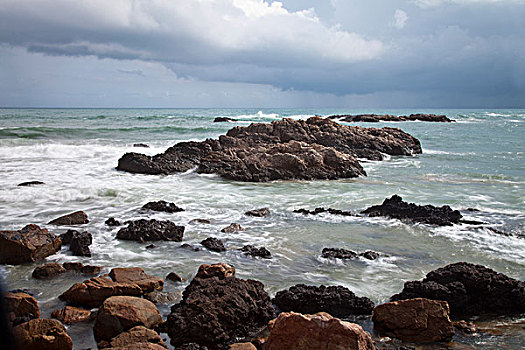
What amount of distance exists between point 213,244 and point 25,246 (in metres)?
2.92

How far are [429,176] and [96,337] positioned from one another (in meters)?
15.0

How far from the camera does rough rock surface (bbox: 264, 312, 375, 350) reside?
3.58 m

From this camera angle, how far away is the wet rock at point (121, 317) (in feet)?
14.3

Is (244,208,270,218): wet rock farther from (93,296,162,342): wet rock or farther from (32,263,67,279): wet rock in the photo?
(93,296,162,342): wet rock

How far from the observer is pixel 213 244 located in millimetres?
7441

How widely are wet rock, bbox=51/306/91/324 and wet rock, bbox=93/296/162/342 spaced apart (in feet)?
1.25

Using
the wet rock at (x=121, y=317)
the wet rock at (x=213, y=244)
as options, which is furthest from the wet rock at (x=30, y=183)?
the wet rock at (x=121, y=317)

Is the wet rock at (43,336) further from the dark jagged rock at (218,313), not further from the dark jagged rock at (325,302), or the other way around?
the dark jagged rock at (325,302)

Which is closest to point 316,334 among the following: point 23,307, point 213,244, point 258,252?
point 23,307

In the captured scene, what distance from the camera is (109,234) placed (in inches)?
324

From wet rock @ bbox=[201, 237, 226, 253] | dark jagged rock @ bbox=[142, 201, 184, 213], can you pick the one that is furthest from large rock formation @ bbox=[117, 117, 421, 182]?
wet rock @ bbox=[201, 237, 226, 253]

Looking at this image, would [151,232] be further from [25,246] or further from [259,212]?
[259,212]

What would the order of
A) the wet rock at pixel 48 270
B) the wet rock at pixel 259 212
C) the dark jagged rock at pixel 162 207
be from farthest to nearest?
the dark jagged rock at pixel 162 207 → the wet rock at pixel 259 212 → the wet rock at pixel 48 270

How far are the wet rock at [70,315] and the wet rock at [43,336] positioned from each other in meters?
0.59
